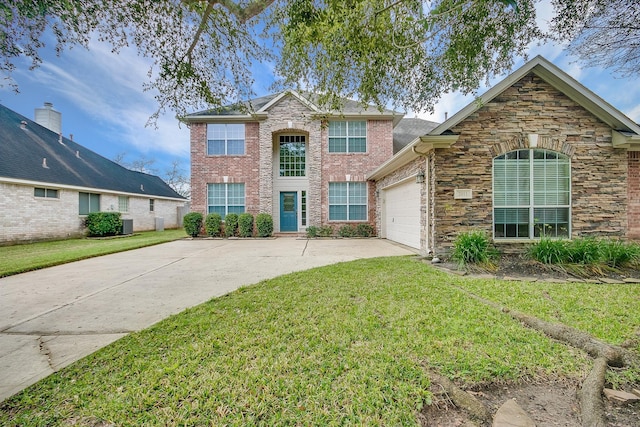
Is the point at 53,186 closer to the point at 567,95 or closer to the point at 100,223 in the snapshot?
the point at 100,223

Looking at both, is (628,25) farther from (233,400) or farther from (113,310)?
(113,310)

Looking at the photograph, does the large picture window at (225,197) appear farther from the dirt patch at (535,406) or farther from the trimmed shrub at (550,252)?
the dirt patch at (535,406)

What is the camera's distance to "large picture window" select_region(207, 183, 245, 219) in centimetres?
1405

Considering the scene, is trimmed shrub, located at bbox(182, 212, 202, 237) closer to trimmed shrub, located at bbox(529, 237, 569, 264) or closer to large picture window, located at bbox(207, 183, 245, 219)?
large picture window, located at bbox(207, 183, 245, 219)

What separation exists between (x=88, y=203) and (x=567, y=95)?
20718mm

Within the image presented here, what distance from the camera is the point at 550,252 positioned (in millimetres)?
6020

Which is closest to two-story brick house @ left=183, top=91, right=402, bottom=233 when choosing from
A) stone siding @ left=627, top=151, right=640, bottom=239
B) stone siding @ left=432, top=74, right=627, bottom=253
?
stone siding @ left=432, top=74, right=627, bottom=253

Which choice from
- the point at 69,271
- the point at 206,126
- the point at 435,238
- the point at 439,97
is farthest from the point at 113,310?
the point at 206,126

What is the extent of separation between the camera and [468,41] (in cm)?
501

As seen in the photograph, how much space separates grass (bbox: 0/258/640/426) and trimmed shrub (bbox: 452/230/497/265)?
202 cm

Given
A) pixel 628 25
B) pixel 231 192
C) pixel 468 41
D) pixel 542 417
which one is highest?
pixel 628 25

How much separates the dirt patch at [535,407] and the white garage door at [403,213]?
646cm

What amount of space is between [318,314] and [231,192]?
11.9m

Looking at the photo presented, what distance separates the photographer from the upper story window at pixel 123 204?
16562 mm
